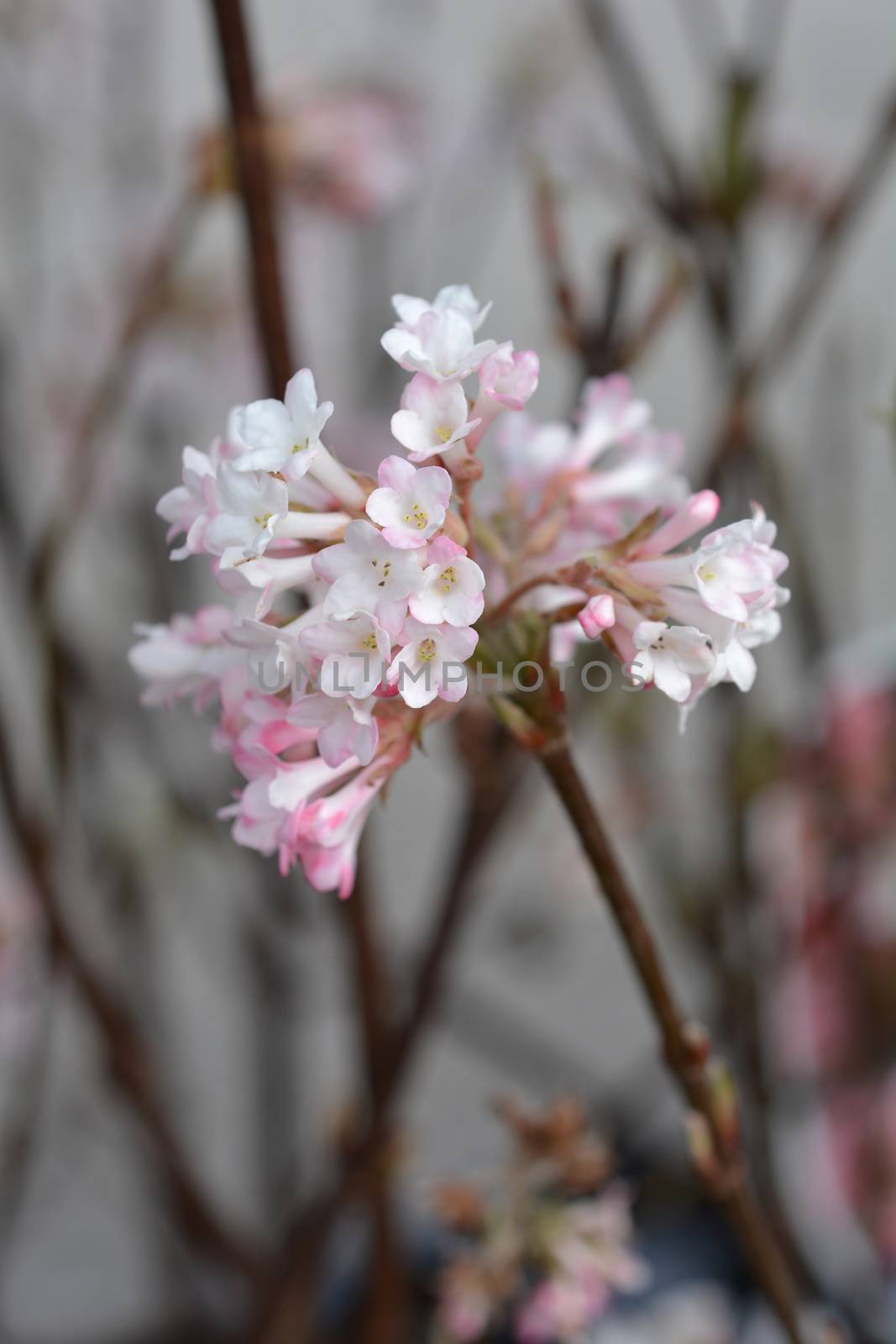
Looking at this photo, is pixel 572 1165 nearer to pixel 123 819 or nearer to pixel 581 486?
pixel 581 486

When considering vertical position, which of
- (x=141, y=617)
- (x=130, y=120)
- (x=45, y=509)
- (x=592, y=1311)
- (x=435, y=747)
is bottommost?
(x=592, y=1311)

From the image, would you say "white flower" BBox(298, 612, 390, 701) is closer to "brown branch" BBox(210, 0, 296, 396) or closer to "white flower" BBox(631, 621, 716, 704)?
"white flower" BBox(631, 621, 716, 704)

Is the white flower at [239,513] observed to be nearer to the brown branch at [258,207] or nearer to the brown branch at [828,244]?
the brown branch at [258,207]

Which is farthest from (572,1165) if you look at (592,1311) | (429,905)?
(429,905)

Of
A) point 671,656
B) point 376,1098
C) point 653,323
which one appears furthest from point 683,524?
point 376,1098

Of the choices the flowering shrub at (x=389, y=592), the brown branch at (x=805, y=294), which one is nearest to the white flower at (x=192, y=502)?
the flowering shrub at (x=389, y=592)

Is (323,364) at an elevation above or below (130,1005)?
above
